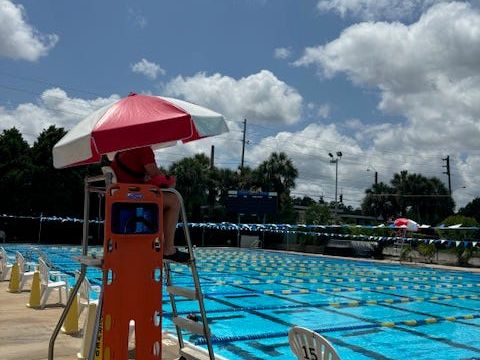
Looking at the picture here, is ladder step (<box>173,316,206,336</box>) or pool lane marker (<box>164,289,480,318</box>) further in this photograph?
pool lane marker (<box>164,289,480,318</box>)

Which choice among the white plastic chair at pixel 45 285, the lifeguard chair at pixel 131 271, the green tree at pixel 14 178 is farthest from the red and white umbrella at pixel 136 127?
the green tree at pixel 14 178

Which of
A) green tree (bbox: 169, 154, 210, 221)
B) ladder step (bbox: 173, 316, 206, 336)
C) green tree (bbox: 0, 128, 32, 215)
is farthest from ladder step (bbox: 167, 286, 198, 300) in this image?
green tree (bbox: 169, 154, 210, 221)

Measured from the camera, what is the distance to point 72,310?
22.1ft

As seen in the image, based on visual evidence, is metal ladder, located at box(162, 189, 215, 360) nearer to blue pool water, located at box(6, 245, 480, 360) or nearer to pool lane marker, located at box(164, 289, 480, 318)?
blue pool water, located at box(6, 245, 480, 360)

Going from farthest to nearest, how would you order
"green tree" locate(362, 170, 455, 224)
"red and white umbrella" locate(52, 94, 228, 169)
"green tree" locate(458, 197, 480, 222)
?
"green tree" locate(458, 197, 480, 222)
"green tree" locate(362, 170, 455, 224)
"red and white umbrella" locate(52, 94, 228, 169)

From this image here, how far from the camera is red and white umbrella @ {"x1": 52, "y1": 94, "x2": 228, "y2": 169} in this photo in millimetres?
3486

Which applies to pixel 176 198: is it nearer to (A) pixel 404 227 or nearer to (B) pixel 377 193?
(A) pixel 404 227

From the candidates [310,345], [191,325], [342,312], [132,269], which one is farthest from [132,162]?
[342,312]

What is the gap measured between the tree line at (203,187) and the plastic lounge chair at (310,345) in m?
28.6

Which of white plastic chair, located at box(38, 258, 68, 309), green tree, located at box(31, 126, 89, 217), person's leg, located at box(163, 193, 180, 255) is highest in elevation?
green tree, located at box(31, 126, 89, 217)

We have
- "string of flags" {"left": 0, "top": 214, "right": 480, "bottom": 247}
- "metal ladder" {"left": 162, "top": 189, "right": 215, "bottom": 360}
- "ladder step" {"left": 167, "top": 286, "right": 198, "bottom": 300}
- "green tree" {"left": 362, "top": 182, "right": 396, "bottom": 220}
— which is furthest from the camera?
"green tree" {"left": 362, "top": 182, "right": 396, "bottom": 220}

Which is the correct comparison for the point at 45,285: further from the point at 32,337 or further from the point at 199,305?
the point at 199,305

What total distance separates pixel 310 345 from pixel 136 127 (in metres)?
1.88

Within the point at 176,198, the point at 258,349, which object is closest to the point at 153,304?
the point at 176,198
